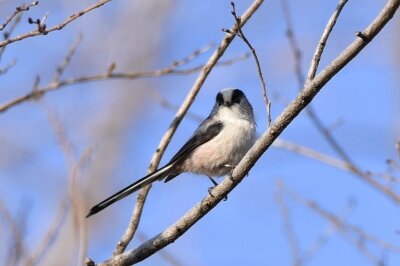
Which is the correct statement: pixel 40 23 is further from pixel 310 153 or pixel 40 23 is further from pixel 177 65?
pixel 310 153

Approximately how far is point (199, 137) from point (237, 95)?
1.73ft

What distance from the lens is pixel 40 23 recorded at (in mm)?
2803

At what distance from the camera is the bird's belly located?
4082 mm

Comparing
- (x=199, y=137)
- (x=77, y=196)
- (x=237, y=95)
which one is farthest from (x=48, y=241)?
(x=237, y=95)

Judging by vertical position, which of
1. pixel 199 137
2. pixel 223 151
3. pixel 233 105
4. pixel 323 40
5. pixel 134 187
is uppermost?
pixel 233 105

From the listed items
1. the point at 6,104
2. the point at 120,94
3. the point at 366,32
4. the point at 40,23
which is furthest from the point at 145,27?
the point at 366,32

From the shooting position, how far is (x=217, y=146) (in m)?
4.13

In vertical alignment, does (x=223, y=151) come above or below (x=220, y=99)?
below

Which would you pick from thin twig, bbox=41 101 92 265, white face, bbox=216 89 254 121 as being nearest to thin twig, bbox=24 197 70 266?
thin twig, bbox=41 101 92 265

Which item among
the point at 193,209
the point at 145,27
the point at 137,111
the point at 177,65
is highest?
the point at 145,27

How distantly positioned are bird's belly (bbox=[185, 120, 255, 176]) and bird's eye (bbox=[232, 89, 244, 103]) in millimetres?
367

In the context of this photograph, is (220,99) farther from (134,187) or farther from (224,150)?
(134,187)

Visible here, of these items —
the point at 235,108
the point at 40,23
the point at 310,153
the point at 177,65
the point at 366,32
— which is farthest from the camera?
the point at 235,108

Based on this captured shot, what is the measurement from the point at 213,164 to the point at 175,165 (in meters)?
0.23
